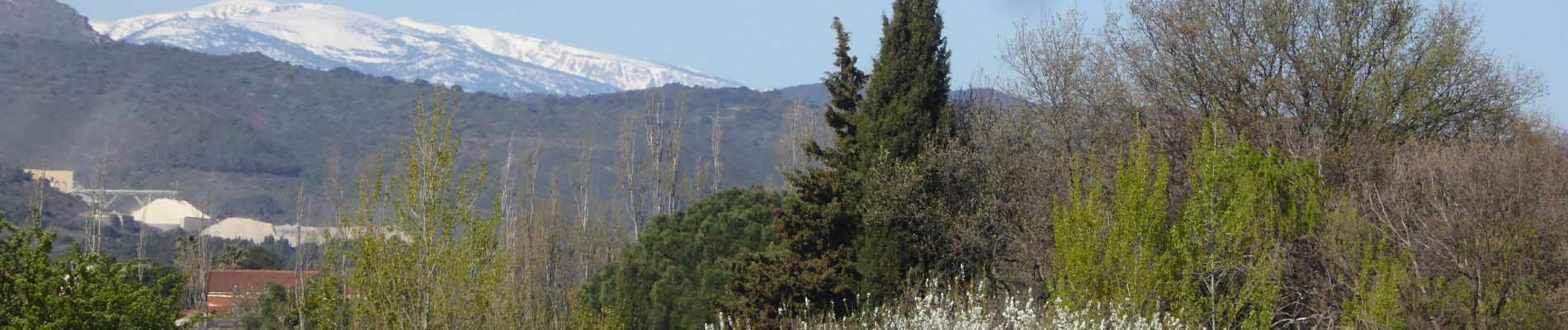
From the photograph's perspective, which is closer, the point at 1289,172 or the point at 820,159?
the point at 1289,172

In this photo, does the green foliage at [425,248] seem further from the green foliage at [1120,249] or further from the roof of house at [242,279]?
the roof of house at [242,279]

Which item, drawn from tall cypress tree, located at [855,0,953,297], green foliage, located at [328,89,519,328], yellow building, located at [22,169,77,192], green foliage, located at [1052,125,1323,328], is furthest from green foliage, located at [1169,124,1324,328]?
yellow building, located at [22,169,77,192]

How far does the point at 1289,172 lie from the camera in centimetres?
1559

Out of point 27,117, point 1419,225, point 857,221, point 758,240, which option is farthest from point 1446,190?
point 27,117

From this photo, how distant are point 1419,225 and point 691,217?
1827 cm

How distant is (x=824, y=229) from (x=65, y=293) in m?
14.0

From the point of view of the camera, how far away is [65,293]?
36.0 feet

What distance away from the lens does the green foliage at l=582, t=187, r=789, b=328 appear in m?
30.4

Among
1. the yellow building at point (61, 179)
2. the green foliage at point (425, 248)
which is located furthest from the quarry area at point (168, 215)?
the green foliage at point (425, 248)

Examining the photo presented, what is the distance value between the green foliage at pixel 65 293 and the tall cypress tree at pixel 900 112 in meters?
12.4

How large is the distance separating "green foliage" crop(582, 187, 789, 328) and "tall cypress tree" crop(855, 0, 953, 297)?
6.55m

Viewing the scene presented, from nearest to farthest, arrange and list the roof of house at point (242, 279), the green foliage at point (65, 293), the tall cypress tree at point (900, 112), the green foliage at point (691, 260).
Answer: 1. the green foliage at point (65, 293)
2. the tall cypress tree at point (900, 112)
3. the green foliage at point (691, 260)
4. the roof of house at point (242, 279)

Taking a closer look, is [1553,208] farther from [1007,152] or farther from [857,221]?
[857,221]

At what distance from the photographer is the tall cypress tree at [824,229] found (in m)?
23.2
